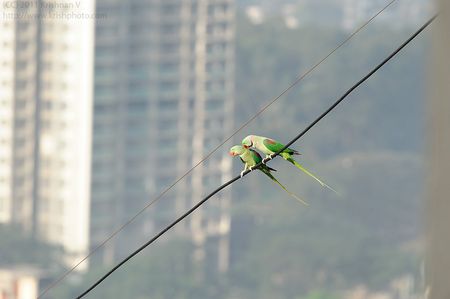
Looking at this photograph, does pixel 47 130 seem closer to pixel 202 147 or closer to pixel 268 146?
pixel 202 147

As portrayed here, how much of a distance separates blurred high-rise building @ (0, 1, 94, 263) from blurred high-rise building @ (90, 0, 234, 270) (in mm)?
425

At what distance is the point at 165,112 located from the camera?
2580 centimetres

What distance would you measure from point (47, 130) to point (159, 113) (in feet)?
10.6

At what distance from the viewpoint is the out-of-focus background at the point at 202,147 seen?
23875 millimetres

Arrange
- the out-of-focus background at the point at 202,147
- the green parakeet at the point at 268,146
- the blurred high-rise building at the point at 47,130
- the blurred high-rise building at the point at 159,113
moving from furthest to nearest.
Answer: the blurred high-rise building at the point at 159,113 → the out-of-focus background at the point at 202,147 → the blurred high-rise building at the point at 47,130 → the green parakeet at the point at 268,146

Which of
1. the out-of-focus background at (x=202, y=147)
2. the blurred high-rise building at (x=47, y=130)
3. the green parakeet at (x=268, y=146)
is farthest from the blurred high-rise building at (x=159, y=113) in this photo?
the green parakeet at (x=268, y=146)

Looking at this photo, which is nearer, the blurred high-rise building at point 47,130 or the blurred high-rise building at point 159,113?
the blurred high-rise building at point 47,130

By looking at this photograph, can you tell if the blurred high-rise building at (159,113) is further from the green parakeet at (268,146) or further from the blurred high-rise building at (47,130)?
the green parakeet at (268,146)

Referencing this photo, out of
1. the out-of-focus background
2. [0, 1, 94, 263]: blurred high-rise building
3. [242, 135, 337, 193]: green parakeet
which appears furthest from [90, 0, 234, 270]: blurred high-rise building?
[242, 135, 337, 193]: green parakeet

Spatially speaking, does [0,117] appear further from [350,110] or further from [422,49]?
[422,49]

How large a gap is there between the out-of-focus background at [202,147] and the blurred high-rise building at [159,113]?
0.13 feet

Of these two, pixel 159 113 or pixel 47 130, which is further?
pixel 159 113

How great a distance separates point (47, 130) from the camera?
23641mm

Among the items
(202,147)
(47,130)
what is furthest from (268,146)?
(202,147)
